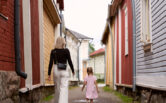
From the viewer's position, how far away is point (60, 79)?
532 cm

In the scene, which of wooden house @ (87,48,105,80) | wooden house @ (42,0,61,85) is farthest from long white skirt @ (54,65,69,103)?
wooden house @ (87,48,105,80)

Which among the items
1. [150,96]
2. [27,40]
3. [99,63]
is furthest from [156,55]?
[99,63]

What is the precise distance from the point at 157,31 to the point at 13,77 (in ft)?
11.8

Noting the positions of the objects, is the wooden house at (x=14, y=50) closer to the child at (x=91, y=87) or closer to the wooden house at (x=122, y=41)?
the child at (x=91, y=87)

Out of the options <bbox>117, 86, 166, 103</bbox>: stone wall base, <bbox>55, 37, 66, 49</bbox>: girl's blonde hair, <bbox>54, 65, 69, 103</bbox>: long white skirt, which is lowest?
<bbox>117, 86, 166, 103</bbox>: stone wall base

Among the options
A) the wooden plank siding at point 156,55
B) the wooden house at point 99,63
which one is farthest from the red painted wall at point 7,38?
the wooden house at point 99,63

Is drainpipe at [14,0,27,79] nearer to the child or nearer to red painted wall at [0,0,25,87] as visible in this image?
red painted wall at [0,0,25,87]

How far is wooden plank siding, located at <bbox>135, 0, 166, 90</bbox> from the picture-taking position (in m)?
5.70

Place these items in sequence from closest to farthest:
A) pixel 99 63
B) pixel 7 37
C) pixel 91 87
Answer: pixel 7 37
pixel 91 87
pixel 99 63

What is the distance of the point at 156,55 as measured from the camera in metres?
6.31

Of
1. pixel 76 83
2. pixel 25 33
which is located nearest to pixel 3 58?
pixel 25 33

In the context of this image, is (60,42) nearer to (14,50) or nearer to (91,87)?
(14,50)

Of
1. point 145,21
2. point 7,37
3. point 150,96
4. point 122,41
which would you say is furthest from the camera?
point 122,41

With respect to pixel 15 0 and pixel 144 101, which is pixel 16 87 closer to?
pixel 15 0
